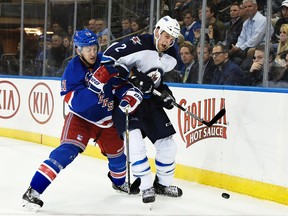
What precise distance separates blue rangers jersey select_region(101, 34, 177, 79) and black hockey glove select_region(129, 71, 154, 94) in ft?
0.20

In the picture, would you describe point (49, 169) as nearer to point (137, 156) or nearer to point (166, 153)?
point (137, 156)

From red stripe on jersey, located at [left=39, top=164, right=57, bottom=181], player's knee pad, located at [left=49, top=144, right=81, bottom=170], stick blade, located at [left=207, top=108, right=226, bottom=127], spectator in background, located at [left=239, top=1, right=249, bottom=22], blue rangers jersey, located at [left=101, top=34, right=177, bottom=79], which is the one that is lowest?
red stripe on jersey, located at [left=39, top=164, right=57, bottom=181]

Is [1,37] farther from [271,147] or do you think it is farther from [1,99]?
[271,147]

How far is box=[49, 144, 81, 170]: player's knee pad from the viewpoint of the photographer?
4.07m

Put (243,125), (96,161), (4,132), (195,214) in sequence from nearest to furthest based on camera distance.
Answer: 1. (195,214)
2. (243,125)
3. (96,161)
4. (4,132)

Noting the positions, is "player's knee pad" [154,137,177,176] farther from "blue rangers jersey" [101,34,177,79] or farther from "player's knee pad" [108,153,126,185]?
"blue rangers jersey" [101,34,177,79]

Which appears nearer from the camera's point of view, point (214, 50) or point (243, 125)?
point (243, 125)

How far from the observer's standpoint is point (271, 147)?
181 inches

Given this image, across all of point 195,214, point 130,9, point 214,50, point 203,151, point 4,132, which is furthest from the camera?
point 4,132

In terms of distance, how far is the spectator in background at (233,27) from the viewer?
5.64 meters

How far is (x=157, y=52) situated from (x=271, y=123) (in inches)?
37.3

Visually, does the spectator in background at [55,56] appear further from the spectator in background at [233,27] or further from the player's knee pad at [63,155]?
the player's knee pad at [63,155]

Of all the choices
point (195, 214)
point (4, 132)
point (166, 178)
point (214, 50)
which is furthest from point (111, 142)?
point (4, 132)

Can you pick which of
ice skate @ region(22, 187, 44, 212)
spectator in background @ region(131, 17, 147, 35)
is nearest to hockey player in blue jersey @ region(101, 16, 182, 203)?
ice skate @ region(22, 187, 44, 212)
